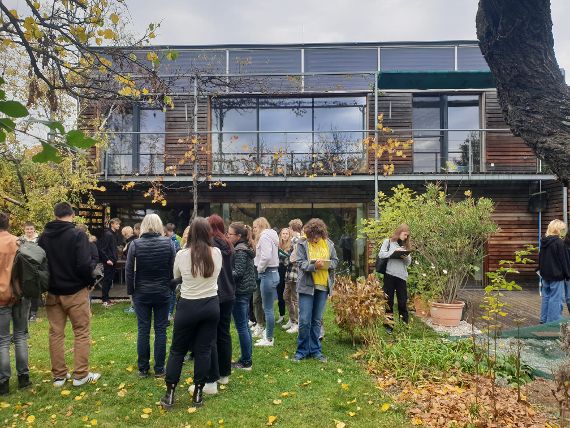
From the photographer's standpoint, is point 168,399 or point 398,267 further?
point 398,267

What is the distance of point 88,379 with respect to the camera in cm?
474

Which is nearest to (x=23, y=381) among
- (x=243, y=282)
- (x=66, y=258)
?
(x=66, y=258)

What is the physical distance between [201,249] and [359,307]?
2811 millimetres

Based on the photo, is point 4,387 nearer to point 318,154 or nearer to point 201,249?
point 201,249

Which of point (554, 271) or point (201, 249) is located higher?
point (201, 249)

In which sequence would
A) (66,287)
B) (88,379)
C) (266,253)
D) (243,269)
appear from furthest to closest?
(266,253)
(243,269)
(88,379)
(66,287)

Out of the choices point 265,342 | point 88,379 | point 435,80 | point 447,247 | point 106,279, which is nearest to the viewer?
point 88,379

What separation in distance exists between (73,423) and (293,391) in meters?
2.11

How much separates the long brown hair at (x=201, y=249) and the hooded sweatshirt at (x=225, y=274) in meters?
0.40

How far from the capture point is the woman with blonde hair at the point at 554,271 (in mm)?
6852

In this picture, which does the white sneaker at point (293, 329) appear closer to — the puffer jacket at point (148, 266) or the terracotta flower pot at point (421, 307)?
the terracotta flower pot at point (421, 307)

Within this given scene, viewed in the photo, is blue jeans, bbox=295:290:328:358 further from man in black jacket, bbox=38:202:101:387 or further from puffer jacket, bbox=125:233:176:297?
man in black jacket, bbox=38:202:101:387

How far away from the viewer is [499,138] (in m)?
13.0

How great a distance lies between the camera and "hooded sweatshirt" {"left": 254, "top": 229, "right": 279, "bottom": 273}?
5855mm
